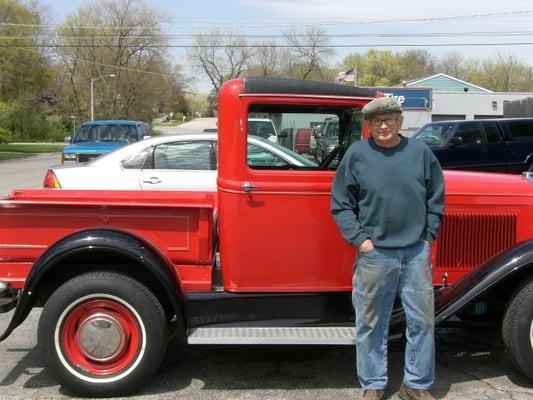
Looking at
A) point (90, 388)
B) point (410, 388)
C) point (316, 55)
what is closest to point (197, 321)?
point (90, 388)

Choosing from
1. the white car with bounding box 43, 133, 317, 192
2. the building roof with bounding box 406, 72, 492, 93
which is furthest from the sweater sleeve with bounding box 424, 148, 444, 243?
the building roof with bounding box 406, 72, 492, 93

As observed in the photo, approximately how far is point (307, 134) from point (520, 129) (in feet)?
39.7

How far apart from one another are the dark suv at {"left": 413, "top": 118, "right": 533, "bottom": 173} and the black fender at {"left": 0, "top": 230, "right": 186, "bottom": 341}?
1167 centimetres

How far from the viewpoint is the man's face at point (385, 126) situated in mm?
3303

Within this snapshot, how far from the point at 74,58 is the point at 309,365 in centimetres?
6587

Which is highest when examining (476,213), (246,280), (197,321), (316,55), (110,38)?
(110,38)

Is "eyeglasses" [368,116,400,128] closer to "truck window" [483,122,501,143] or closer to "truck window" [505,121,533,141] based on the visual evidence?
"truck window" [483,122,501,143]

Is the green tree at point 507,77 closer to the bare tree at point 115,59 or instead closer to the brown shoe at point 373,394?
the bare tree at point 115,59

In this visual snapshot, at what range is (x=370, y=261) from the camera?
333 centimetres

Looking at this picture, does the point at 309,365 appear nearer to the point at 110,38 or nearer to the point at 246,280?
the point at 246,280

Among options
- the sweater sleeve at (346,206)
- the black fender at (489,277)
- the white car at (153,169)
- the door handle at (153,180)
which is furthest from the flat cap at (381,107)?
the door handle at (153,180)

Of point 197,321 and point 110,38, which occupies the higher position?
point 110,38

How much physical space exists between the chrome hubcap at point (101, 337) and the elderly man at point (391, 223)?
57.2 inches

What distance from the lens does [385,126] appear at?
10.8 ft
